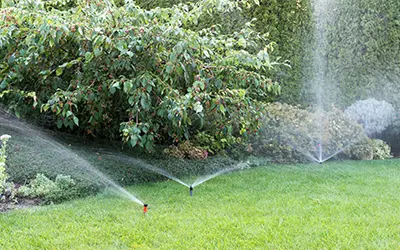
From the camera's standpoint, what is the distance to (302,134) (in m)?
6.90

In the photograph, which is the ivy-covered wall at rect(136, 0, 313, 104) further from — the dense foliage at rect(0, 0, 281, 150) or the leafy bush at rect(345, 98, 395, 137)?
the dense foliage at rect(0, 0, 281, 150)

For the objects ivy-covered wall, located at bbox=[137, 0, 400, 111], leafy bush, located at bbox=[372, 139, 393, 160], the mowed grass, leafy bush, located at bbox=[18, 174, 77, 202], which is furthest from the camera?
ivy-covered wall, located at bbox=[137, 0, 400, 111]

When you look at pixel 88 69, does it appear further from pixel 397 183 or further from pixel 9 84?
pixel 397 183

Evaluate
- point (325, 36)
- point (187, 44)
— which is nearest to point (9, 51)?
point (187, 44)

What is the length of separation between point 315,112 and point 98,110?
4.24m

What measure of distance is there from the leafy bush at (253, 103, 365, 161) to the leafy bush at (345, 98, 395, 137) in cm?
76

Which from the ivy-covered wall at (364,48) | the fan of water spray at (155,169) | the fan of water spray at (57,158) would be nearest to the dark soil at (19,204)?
the fan of water spray at (57,158)

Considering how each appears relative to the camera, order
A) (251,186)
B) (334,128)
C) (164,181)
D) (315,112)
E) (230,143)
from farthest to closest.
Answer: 1. (315,112)
2. (334,128)
3. (230,143)
4. (164,181)
5. (251,186)

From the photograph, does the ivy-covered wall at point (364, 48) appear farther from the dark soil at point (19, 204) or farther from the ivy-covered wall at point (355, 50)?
the dark soil at point (19, 204)

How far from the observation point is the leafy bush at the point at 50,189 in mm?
4191

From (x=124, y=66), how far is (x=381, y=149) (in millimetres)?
5090

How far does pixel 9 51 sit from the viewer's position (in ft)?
17.5

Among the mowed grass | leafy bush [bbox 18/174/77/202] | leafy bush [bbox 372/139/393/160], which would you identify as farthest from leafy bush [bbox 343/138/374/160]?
leafy bush [bbox 18/174/77/202]

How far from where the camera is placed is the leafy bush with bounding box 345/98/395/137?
26.4 feet
